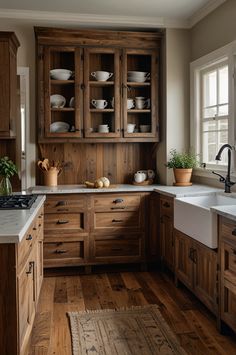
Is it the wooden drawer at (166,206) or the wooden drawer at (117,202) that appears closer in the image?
the wooden drawer at (166,206)

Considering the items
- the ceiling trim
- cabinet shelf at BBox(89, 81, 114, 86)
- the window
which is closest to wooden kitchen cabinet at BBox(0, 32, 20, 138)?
cabinet shelf at BBox(89, 81, 114, 86)

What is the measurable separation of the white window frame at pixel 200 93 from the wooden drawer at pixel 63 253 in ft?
4.97

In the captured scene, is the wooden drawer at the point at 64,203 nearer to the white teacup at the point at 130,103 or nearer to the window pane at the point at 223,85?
the white teacup at the point at 130,103

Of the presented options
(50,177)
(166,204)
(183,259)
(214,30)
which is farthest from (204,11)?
(183,259)

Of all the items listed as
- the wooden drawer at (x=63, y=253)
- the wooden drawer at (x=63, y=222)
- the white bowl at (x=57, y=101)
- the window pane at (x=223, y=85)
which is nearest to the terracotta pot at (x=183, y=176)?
the window pane at (x=223, y=85)

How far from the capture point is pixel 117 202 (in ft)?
13.5

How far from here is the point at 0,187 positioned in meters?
3.60

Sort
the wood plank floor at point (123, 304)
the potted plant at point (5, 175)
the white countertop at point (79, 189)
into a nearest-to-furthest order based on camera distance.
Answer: the wood plank floor at point (123, 304) → the potted plant at point (5, 175) → the white countertop at point (79, 189)

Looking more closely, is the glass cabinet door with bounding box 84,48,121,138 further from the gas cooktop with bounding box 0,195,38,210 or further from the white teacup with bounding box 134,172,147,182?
the gas cooktop with bounding box 0,195,38,210

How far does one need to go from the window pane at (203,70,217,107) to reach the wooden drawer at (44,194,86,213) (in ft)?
5.36

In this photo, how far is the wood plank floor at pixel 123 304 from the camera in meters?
2.62

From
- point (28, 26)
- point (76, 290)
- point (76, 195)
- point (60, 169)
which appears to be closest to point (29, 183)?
point (60, 169)

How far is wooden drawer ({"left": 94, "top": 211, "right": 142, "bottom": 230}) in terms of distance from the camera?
13.5ft

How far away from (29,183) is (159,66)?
1937 mm
